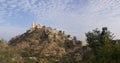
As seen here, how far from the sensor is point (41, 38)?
156 metres

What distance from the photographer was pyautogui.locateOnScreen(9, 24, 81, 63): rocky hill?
13325 centimetres

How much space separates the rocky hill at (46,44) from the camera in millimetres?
133250

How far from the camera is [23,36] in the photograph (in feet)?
545

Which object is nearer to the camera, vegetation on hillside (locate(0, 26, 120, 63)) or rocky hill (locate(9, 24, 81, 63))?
vegetation on hillside (locate(0, 26, 120, 63))

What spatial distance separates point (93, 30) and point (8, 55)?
29970 mm

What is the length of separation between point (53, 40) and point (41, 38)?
28.6ft

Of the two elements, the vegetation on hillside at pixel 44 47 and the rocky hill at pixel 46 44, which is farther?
the rocky hill at pixel 46 44

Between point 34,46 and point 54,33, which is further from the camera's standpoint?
point 54,33

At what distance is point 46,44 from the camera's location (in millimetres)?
Result: 145500

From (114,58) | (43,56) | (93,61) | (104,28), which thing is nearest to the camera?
(114,58)

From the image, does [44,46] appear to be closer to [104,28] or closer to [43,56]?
[43,56]

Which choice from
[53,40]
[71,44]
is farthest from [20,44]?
[71,44]

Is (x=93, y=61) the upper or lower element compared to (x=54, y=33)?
lower

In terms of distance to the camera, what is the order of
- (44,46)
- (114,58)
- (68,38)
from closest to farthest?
(114,58), (44,46), (68,38)
